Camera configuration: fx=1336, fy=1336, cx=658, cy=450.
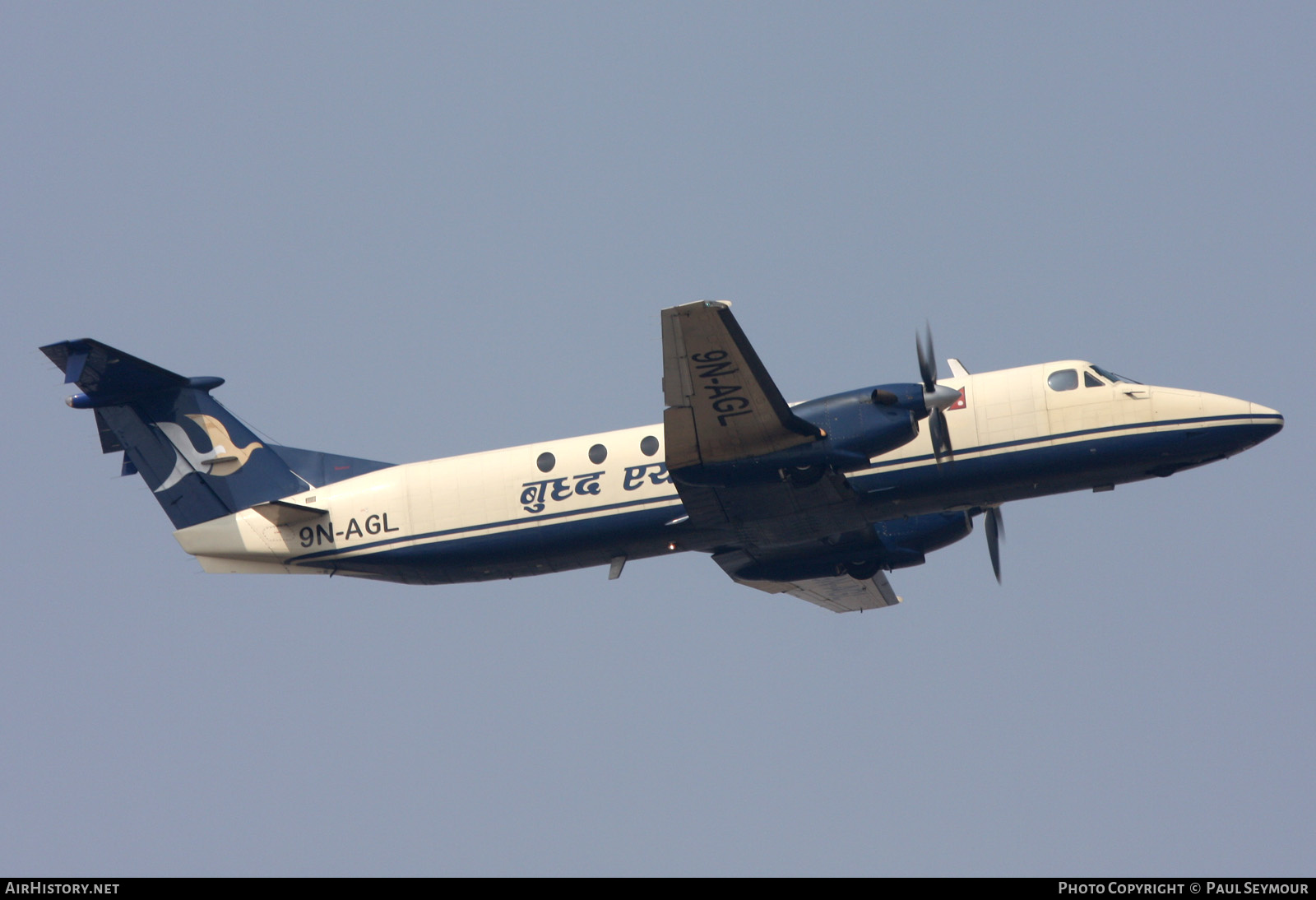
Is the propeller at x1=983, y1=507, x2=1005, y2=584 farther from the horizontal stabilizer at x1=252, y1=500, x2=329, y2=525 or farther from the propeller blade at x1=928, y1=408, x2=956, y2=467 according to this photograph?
the horizontal stabilizer at x1=252, y1=500, x2=329, y2=525

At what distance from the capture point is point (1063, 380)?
1031 inches

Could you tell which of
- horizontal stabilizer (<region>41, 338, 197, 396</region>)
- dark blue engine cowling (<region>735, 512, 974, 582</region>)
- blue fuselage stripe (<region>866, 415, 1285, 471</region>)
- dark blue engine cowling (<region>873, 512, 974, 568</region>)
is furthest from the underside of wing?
horizontal stabilizer (<region>41, 338, 197, 396</region>)

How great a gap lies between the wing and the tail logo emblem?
10935 mm

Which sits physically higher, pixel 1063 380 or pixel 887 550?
pixel 1063 380

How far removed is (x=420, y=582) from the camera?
29.0m

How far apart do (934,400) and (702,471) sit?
4.55 metres

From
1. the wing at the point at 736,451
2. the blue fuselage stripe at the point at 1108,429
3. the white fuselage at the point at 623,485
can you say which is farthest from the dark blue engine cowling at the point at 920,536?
the blue fuselage stripe at the point at 1108,429

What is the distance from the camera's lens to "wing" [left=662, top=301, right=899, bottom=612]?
76.7 feet

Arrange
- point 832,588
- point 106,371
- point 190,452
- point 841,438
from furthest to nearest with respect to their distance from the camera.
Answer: point 832,588 → point 190,452 → point 106,371 → point 841,438

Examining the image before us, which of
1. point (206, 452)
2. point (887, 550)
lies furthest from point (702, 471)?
point (206, 452)


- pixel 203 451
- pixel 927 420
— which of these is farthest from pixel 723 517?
pixel 203 451

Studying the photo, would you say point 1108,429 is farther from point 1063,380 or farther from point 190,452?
point 190,452

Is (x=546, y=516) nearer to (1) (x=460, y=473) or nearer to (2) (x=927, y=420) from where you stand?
(1) (x=460, y=473)
